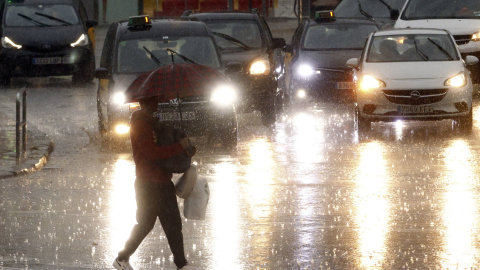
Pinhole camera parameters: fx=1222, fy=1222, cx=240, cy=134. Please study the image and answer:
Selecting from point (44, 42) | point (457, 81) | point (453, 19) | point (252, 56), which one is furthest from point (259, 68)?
point (44, 42)

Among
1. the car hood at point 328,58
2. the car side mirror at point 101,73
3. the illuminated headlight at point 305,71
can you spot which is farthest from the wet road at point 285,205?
the illuminated headlight at point 305,71

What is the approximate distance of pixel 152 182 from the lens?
7.78 metres

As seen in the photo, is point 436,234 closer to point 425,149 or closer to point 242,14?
point 425,149

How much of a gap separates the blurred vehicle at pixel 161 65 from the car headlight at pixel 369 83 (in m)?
2.35

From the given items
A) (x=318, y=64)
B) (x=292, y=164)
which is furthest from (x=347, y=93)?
(x=292, y=164)

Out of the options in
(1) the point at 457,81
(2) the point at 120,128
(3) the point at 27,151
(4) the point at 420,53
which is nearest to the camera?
(3) the point at 27,151

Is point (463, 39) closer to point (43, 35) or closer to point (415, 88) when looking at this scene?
point (415, 88)

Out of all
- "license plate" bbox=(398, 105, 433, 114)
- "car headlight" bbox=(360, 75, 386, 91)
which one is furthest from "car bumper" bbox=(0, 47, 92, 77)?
"license plate" bbox=(398, 105, 433, 114)

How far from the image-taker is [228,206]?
11078 millimetres

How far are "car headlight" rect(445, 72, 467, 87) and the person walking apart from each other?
10.1m

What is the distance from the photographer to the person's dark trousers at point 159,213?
307 inches

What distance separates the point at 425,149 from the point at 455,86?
2.27 m

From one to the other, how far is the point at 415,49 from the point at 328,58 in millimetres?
3400

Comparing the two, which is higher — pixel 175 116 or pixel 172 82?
pixel 175 116
